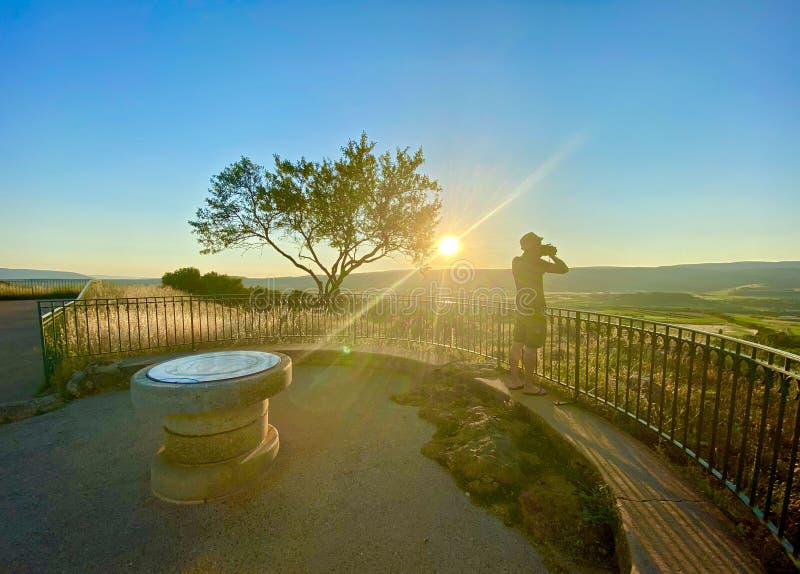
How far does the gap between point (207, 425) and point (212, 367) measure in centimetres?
66

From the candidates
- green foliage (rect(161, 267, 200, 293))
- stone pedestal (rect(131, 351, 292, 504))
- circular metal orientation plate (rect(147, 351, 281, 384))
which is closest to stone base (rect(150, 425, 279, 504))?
stone pedestal (rect(131, 351, 292, 504))

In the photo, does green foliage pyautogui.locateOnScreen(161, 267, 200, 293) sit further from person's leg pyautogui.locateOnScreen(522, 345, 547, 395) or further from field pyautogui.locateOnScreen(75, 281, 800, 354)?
person's leg pyautogui.locateOnScreen(522, 345, 547, 395)

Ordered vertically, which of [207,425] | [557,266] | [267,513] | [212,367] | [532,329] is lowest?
[267,513]

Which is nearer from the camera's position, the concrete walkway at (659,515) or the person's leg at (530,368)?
the concrete walkway at (659,515)

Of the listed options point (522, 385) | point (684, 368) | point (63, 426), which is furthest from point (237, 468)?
point (684, 368)

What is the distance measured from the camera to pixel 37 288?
27.1m

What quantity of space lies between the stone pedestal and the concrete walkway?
314cm

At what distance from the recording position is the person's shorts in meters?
4.74

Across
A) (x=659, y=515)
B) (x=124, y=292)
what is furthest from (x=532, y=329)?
(x=124, y=292)

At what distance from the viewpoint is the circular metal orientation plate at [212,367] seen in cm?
354

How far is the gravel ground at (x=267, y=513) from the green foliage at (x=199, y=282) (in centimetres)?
1885

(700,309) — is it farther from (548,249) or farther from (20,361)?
(20,361)

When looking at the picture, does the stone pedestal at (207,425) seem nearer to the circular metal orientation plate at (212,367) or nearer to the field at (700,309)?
the circular metal orientation plate at (212,367)

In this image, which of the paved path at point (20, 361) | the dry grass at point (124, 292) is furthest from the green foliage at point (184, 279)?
the paved path at point (20, 361)
